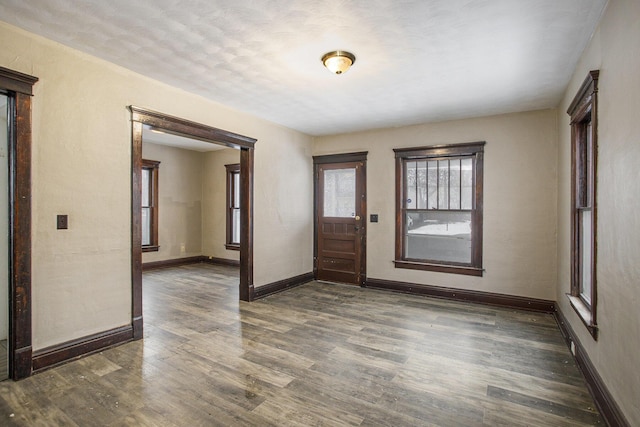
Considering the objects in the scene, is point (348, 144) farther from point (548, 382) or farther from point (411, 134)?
point (548, 382)

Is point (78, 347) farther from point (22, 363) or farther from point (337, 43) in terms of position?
point (337, 43)

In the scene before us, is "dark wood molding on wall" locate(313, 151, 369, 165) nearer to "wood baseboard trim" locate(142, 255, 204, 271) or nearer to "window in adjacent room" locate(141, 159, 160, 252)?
"window in adjacent room" locate(141, 159, 160, 252)

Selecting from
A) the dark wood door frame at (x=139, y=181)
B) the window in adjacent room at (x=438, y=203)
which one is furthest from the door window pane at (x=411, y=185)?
the dark wood door frame at (x=139, y=181)

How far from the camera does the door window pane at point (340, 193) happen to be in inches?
227

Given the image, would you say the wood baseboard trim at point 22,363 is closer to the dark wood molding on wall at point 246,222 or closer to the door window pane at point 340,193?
the dark wood molding on wall at point 246,222

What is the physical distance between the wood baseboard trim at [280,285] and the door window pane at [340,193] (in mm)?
1181

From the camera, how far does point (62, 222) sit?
278cm

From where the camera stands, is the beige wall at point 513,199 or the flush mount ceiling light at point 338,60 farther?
Answer: the beige wall at point 513,199

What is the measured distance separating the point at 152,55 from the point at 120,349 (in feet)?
8.73

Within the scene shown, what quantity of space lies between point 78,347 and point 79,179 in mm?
1447

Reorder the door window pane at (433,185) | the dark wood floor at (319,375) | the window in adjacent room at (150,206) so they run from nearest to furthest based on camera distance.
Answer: the dark wood floor at (319,375)
the door window pane at (433,185)
the window in adjacent room at (150,206)

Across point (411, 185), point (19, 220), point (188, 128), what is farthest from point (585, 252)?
point (19, 220)

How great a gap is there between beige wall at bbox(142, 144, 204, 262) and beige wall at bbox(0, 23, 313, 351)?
3897 mm

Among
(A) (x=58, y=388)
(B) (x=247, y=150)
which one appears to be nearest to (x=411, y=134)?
(B) (x=247, y=150)
